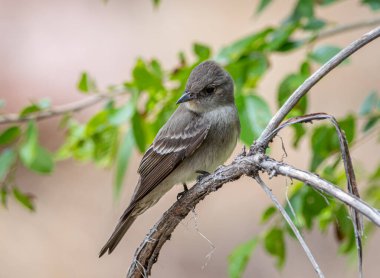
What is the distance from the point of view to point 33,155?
4.18 m

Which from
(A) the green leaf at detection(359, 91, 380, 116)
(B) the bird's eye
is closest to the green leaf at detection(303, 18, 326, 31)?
(A) the green leaf at detection(359, 91, 380, 116)

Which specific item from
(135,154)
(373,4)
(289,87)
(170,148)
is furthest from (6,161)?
(135,154)

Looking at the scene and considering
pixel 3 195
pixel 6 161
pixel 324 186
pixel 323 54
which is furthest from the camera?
pixel 6 161

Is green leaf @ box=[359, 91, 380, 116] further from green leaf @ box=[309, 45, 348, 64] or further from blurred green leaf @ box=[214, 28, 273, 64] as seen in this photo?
blurred green leaf @ box=[214, 28, 273, 64]

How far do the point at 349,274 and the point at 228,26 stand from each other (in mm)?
4207

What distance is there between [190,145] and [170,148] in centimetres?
12

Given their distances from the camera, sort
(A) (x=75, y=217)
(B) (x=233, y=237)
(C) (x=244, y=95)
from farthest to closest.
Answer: (A) (x=75, y=217), (B) (x=233, y=237), (C) (x=244, y=95)

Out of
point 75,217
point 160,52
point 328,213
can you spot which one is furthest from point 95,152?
point 160,52

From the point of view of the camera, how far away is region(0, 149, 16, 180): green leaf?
4.24 metres

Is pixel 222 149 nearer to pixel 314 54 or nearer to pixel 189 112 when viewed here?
pixel 189 112

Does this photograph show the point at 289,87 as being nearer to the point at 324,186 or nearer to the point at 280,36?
the point at 280,36

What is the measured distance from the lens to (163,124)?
414cm

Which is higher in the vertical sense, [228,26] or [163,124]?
[228,26]

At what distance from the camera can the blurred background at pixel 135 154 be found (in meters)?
8.22
